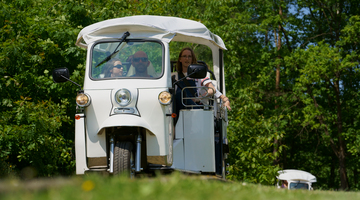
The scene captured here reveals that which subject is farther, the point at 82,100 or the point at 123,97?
the point at 82,100

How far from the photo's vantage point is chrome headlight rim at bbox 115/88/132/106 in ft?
22.7

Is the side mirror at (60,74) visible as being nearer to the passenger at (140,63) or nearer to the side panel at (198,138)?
the passenger at (140,63)

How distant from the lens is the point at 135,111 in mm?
6930

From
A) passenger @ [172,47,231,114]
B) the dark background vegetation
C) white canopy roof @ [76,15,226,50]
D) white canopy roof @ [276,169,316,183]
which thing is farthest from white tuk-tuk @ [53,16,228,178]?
white canopy roof @ [276,169,316,183]

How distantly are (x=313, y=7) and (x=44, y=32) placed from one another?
20335mm

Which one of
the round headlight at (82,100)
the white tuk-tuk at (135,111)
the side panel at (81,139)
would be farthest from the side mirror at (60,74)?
the side panel at (81,139)

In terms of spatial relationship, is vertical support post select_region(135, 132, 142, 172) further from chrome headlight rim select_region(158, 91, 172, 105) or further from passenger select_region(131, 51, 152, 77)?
passenger select_region(131, 51, 152, 77)

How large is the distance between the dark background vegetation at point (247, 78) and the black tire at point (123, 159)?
16.2ft

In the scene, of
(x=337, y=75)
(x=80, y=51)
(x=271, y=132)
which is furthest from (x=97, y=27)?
(x=337, y=75)

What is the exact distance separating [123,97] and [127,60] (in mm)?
704

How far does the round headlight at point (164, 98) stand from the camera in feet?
23.0

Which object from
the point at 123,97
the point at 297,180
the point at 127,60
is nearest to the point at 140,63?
the point at 127,60

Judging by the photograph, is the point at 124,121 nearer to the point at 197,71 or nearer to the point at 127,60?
the point at 127,60

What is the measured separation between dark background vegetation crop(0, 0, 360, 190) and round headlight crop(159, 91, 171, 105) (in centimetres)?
495
